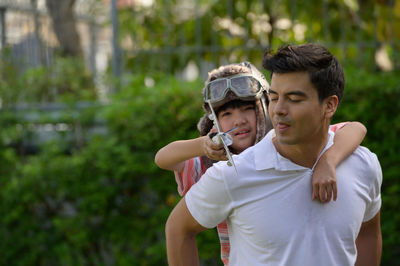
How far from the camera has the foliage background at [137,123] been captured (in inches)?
213

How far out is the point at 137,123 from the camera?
557 centimetres

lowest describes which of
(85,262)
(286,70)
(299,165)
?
(85,262)

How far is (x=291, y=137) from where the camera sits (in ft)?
7.22

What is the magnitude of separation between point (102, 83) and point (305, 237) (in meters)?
4.50

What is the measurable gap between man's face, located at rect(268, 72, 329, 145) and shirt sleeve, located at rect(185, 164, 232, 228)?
0.26 m

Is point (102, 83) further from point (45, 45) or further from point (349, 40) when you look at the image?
point (349, 40)

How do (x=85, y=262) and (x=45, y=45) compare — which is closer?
(x=85, y=262)

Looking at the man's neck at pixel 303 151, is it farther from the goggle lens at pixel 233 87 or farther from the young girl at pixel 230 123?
the goggle lens at pixel 233 87

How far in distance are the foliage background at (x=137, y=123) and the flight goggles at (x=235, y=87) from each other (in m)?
2.60

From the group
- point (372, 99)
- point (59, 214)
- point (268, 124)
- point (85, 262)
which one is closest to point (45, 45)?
point (59, 214)

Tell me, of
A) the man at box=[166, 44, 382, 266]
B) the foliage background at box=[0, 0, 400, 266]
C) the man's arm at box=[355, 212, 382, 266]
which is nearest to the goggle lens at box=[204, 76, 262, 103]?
the man at box=[166, 44, 382, 266]

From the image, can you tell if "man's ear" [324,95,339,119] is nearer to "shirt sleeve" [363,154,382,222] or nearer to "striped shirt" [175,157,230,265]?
"shirt sleeve" [363,154,382,222]

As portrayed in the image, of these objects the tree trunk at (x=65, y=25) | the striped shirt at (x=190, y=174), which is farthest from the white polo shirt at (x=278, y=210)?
the tree trunk at (x=65, y=25)

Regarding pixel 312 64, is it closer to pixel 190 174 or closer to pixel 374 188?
pixel 374 188
